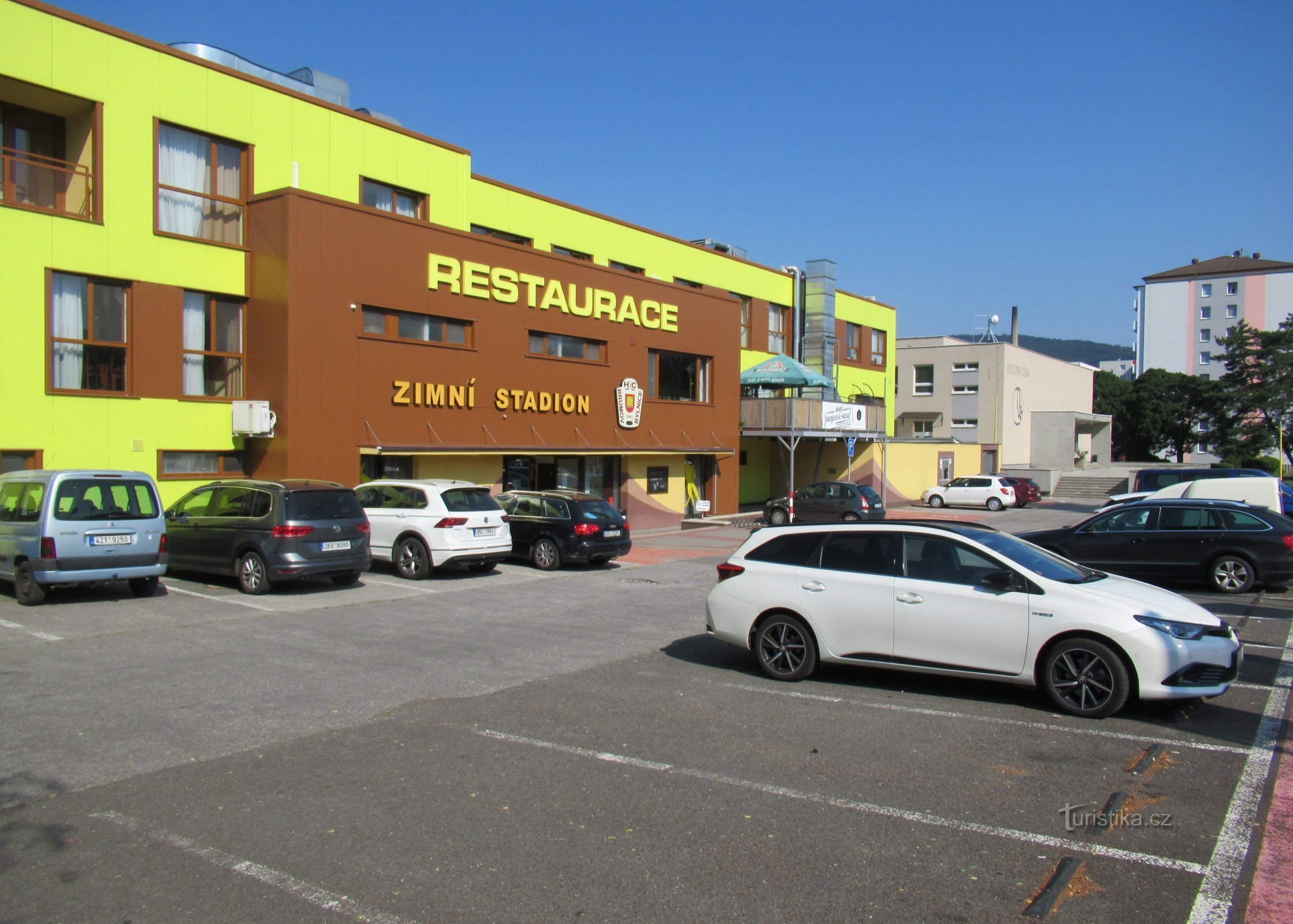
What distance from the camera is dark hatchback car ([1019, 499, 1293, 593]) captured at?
46.2ft

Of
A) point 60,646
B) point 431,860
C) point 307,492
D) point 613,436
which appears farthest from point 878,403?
point 431,860

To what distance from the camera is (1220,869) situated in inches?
181

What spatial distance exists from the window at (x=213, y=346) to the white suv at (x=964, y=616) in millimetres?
12690

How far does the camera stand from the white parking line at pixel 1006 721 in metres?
6.58

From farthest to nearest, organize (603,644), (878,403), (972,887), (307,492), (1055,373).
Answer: (1055,373), (878,403), (307,492), (603,644), (972,887)

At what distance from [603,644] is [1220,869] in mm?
6684

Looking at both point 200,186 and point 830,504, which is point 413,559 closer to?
point 200,186

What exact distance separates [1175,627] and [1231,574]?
8800 millimetres

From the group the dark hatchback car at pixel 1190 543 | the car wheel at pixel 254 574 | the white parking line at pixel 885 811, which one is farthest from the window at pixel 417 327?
the white parking line at pixel 885 811

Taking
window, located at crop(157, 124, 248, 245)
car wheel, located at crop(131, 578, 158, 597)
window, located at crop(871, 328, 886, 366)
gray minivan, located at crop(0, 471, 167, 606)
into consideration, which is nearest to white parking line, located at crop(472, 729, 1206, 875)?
gray minivan, located at crop(0, 471, 167, 606)

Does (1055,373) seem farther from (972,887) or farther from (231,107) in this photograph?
(972,887)

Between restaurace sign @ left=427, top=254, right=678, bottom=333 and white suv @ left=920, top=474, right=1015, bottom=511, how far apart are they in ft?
61.6

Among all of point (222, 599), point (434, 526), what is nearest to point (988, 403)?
point (434, 526)

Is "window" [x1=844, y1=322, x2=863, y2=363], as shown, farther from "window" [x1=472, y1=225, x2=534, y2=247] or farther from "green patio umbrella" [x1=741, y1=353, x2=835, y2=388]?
"window" [x1=472, y1=225, x2=534, y2=247]
